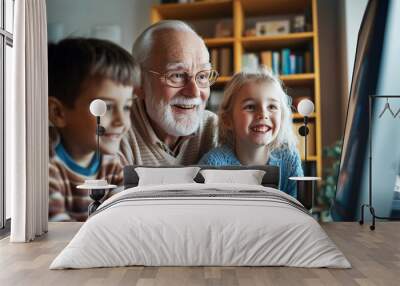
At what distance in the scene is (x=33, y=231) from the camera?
15.7 ft

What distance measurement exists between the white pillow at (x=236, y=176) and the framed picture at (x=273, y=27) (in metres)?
1.61

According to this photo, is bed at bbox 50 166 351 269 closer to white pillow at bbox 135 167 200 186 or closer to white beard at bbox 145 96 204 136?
white pillow at bbox 135 167 200 186

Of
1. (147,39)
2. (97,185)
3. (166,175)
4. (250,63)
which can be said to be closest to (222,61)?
(250,63)

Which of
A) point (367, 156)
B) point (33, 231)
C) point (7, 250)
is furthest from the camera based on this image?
point (367, 156)

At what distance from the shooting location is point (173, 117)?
5.81 metres

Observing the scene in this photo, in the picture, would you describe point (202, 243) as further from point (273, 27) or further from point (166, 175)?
point (273, 27)

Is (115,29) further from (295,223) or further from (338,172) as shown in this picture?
(295,223)

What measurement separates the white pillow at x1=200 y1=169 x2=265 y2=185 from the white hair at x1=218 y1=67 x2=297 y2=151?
0.51 m

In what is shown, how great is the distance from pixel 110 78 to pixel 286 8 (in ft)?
7.02

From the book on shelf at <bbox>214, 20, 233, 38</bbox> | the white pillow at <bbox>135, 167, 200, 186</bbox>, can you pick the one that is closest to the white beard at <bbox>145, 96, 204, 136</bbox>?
the white pillow at <bbox>135, 167, 200, 186</bbox>

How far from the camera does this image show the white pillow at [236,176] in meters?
5.28

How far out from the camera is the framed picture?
230 inches

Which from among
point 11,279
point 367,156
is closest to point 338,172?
point 367,156

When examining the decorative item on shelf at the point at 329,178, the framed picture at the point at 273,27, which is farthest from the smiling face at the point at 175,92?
the decorative item on shelf at the point at 329,178
